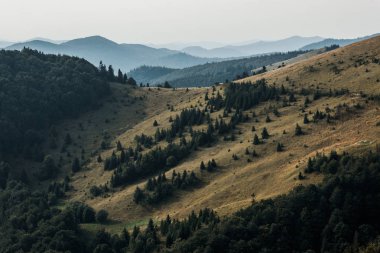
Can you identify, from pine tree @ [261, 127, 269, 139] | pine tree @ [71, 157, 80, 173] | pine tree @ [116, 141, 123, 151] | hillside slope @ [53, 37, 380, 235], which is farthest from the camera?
pine tree @ [116, 141, 123, 151]

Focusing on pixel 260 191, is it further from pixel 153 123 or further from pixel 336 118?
pixel 153 123

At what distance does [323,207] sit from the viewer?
89.2 metres

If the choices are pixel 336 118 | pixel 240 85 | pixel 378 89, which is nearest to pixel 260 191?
pixel 336 118

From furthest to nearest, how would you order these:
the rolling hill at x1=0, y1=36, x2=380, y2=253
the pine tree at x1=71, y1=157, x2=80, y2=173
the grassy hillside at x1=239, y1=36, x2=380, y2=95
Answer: the pine tree at x1=71, y1=157, x2=80, y2=173, the grassy hillside at x1=239, y1=36, x2=380, y2=95, the rolling hill at x1=0, y1=36, x2=380, y2=253

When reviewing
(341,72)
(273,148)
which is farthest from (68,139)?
(341,72)

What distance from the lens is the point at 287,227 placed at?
8794 centimetres

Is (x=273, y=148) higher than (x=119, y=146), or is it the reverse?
(x=119, y=146)

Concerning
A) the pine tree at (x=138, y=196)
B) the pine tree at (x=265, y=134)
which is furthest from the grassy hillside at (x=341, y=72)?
the pine tree at (x=138, y=196)

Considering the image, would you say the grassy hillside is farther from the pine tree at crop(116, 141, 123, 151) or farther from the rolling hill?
the pine tree at crop(116, 141, 123, 151)

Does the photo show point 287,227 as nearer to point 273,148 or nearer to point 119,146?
point 273,148

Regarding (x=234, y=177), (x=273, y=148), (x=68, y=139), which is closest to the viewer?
(x=234, y=177)

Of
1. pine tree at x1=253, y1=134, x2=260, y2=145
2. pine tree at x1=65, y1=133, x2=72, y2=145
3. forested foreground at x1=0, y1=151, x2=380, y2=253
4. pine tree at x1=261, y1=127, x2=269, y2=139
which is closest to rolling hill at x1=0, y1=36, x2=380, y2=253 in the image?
forested foreground at x1=0, y1=151, x2=380, y2=253

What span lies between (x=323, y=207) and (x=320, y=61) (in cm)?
10899

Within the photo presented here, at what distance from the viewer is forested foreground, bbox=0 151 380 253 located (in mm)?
85250
